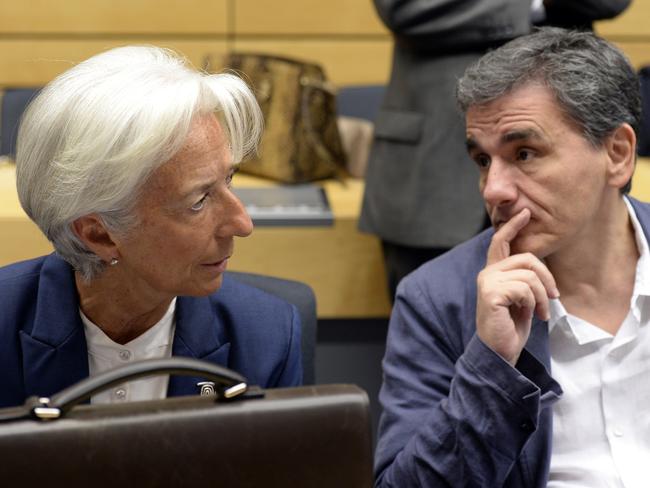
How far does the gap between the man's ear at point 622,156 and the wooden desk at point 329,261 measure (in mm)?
1369

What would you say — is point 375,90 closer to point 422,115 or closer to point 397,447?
point 422,115

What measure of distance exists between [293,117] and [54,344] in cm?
188

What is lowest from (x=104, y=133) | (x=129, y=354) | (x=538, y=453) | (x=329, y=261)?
(x=329, y=261)

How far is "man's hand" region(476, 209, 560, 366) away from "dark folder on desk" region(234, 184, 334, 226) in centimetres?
145

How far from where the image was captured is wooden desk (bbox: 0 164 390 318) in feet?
9.79

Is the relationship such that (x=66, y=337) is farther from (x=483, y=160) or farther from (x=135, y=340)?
(x=483, y=160)

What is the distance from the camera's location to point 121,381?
→ 92cm

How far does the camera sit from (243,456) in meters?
0.93

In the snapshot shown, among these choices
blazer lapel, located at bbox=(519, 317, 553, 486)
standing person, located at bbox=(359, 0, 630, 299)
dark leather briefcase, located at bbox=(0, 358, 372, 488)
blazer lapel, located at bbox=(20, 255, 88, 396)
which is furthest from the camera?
standing person, located at bbox=(359, 0, 630, 299)

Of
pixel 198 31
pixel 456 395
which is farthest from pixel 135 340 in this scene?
pixel 198 31

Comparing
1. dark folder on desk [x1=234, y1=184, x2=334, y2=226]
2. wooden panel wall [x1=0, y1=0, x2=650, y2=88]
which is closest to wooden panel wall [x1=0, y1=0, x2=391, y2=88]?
wooden panel wall [x1=0, y1=0, x2=650, y2=88]

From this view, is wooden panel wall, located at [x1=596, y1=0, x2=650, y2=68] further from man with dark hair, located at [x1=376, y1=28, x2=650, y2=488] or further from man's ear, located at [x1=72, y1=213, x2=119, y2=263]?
man's ear, located at [x1=72, y1=213, x2=119, y2=263]

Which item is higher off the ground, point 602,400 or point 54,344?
point 54,344

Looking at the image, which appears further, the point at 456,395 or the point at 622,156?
the point at 622,156
